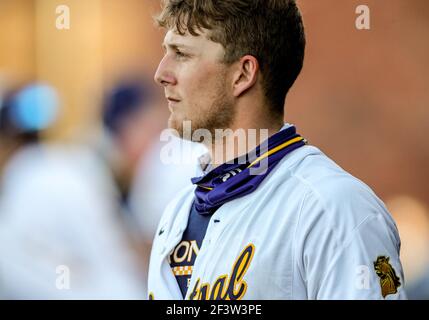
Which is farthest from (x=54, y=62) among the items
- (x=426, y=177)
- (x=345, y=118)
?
(x=426, y=177)

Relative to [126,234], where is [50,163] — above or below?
above

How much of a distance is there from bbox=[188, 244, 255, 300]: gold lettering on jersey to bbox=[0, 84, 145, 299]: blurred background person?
5.67 ft

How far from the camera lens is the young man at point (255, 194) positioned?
1672 mm

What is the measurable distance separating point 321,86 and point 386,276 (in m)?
2.26

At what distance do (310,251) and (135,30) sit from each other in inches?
106

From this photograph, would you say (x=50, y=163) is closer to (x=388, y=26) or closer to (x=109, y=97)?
(x=109, y=97)

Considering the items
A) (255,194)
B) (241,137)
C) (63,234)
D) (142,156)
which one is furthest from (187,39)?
(63,234)

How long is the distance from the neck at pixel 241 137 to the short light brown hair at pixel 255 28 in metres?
0.06

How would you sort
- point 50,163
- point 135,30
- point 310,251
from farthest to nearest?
point 135,30, point 50,163, point 310,251

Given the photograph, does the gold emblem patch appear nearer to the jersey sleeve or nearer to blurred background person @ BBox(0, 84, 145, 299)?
the jersey sleeve

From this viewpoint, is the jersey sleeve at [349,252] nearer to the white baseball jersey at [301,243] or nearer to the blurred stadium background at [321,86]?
the white baseball jersey at [301,243]

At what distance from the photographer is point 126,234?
11.8ft

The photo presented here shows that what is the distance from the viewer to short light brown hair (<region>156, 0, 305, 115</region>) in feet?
6.63

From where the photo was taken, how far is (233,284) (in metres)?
1.76
